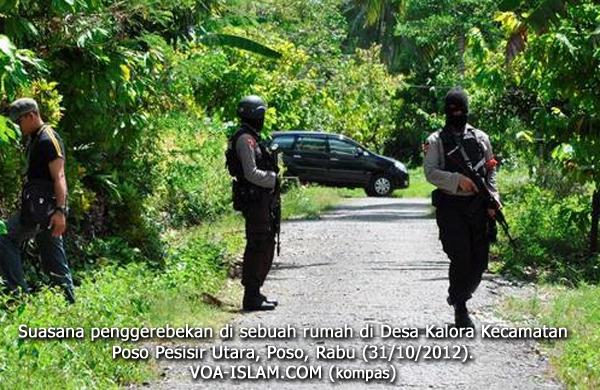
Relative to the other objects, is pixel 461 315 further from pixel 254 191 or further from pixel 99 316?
pixel 99 316

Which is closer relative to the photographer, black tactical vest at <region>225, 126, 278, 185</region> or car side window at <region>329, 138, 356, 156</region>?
black tactical vest at <region>225, 126, 278, 185</region>

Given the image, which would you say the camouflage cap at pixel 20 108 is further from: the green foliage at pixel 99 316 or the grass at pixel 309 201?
the grass at pixel 309 201

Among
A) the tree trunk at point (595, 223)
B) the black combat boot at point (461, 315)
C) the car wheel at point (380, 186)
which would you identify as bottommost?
the car wheel at point (380, 186)

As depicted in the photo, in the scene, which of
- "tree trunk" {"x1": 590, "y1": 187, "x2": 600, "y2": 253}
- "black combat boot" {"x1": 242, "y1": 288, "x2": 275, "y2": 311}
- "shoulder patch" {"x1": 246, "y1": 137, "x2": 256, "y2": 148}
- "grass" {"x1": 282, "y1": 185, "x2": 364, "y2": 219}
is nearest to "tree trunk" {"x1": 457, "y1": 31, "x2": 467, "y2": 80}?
"grass" {"x1": 282, "y1": 185, "x2": 364, "y2": 219}

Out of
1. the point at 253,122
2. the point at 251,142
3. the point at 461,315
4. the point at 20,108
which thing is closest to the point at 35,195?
the point at 20,108

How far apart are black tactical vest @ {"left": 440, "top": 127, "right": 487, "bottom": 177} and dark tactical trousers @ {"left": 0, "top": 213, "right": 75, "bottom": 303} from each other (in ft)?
10.5

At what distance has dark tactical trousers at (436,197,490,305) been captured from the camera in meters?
9.44

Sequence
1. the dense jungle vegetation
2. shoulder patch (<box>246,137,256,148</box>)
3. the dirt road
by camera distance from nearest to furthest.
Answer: the dirt road, the dense jungle vegetation, shoulder patch (<box>246,137,256,148</box>)

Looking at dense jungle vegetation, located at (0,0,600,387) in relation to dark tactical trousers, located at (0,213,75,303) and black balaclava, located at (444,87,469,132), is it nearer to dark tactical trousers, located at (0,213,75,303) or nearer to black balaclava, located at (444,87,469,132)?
dark tactical trousers, located at (0,213,75,303)

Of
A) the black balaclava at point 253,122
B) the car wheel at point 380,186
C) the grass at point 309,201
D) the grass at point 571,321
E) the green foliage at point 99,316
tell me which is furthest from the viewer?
the car wheel at point 380,186

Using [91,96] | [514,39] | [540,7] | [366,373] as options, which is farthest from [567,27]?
[366,373]

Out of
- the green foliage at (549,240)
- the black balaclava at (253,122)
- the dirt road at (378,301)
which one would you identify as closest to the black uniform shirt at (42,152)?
the black balaclava at (253,122)

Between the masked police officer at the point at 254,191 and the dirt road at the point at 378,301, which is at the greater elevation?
the masked police officer at the point at 254,191

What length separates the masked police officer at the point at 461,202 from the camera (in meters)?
9.41
